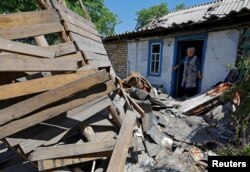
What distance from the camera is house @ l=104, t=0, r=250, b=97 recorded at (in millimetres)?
6832

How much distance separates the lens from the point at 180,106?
6.60m

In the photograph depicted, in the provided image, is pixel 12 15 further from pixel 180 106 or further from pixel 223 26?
pixel 223 26

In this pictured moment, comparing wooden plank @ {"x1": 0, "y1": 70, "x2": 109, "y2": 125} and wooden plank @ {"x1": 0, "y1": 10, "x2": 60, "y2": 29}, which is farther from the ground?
wooden plank @ {"x1": 0, "y1": 10, "x2": 60, "y2": 29}

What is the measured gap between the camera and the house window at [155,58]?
939 centimetres

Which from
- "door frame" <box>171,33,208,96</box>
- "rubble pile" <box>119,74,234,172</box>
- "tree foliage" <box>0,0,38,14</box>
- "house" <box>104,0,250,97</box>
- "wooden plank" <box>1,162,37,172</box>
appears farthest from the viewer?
"tree foliage" <box>0,0,38,14</box>

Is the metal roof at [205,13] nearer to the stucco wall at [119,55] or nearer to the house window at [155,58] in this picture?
the house window at [155,58]

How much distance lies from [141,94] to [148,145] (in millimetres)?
1626

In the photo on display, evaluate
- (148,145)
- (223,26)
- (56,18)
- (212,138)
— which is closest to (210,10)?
(223,26)

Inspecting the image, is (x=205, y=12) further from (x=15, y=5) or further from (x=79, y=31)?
(x=15, y=5)

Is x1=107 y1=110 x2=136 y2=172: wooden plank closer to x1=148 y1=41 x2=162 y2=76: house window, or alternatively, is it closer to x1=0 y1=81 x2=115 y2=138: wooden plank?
x1=0 y1=81 x2=115 y2=138: wooden plank

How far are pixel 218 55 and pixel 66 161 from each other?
5820 millimetres

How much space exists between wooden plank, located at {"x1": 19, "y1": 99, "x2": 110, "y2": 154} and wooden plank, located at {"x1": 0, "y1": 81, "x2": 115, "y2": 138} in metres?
0.20

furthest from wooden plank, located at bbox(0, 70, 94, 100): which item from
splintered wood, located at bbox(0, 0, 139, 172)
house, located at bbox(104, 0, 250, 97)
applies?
house, located at bbox(104, 0, 250, 97)

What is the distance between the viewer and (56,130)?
2971 mm
